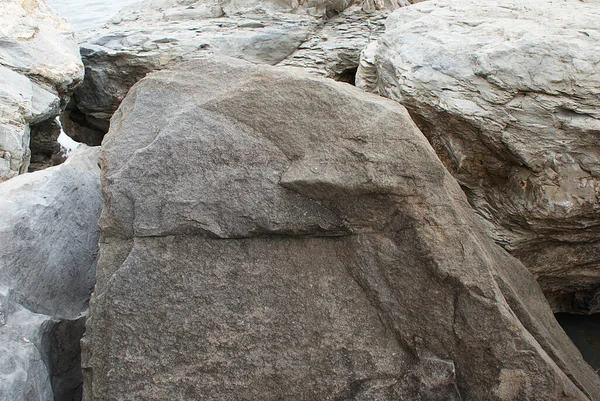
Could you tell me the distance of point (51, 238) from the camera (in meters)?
2.15

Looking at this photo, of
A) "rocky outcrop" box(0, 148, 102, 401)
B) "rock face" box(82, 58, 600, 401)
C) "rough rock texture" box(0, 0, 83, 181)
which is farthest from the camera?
"rough rock texture" box(0, 0, 83, 181)

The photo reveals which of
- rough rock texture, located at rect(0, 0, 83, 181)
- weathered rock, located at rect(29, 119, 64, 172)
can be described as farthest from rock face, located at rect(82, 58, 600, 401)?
weathered rock, located at rect(29, 119, 64, 172)

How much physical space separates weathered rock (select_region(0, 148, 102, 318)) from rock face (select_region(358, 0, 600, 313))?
5.23ft

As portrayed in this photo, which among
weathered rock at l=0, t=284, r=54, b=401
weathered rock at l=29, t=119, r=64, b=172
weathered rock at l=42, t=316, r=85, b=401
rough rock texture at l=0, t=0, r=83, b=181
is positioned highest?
rough rock texture at l=0, t=0, r=83, b=181

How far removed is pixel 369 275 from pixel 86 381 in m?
0.98

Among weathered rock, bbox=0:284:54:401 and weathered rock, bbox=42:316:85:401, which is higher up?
weathered rock, bbox=0:284:54:401

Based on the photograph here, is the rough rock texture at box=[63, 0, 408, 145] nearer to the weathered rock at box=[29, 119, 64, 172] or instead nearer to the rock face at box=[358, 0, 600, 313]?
the weathered rock at box=[29, 119, 64, 172]

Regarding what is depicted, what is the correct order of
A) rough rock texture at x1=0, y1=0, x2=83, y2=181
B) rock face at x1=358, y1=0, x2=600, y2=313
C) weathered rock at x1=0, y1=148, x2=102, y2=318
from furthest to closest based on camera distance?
rough rock texture at x1=0, y1=0, x2=83, y2=181, rock face at x1=358, y1=0, x2=600, y2=313, weathered rock at x1=0, y1=148, x2=102, y2=318

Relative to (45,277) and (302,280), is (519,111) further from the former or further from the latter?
(45,277)

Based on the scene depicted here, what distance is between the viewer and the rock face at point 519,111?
97.0 inches

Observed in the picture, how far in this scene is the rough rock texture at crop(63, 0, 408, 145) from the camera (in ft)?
13.0

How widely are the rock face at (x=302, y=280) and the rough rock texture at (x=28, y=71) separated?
138 cm

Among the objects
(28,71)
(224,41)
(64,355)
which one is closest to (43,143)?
(28,71)

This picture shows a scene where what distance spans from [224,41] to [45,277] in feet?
7.94
